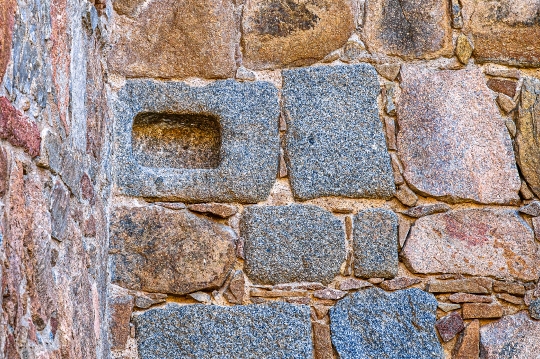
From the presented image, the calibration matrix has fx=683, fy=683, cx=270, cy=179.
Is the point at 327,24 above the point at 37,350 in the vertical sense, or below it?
above

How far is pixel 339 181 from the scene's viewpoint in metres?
2.08

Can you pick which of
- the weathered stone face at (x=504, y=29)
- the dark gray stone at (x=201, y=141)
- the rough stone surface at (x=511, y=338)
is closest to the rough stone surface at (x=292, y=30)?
the dark gray stone at (x=201, y=141)

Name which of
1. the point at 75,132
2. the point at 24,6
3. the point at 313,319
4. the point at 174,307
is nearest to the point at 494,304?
the point at 313,319

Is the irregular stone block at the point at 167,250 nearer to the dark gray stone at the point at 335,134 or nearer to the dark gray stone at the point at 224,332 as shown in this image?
the dark gray stone at the point at 224,332

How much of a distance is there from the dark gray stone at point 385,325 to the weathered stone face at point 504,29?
82 cm

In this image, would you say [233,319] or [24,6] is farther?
[233,319]

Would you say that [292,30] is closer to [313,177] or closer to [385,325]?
[313,177]

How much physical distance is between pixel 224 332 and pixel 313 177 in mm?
531

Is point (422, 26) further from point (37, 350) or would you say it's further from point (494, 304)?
point (37, 350)

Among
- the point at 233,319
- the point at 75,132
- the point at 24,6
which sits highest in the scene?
the point at 24,6

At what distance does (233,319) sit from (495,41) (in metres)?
1.22

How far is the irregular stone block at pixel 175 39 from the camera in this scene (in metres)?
2.14

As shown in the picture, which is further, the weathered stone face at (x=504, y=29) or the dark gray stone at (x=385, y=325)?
the weathered stone face at (x=504, y=29)

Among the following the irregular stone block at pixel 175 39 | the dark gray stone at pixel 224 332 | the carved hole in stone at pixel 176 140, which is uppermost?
the irregular stone block at pixel 175 39
